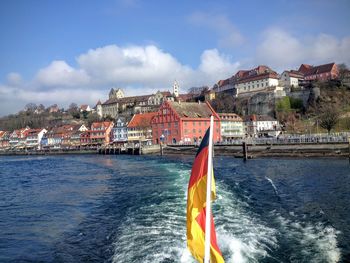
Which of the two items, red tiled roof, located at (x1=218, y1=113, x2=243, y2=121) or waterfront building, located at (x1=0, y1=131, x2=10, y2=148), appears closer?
red tiled roof, located at (x1=218, y1=113, x2=243, y2=121)

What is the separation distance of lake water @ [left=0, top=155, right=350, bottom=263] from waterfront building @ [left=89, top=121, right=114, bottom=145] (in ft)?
333

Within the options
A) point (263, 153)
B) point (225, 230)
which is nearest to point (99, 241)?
point (225, 230)

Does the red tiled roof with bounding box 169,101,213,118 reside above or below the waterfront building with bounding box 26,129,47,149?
above

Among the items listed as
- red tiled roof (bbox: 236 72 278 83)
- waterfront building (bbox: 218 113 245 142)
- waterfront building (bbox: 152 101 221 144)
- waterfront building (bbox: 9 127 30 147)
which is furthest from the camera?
waterfront building (bbox: 9 127 30 147)

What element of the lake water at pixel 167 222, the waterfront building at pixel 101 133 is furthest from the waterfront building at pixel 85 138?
the lake water at pixel 167 222

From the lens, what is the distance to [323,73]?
A: 131 metres

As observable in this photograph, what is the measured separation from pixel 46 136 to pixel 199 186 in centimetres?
16529

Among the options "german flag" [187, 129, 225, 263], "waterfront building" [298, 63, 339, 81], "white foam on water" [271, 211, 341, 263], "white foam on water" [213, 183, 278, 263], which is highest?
"waterfront building" [298, 63, 339, 81]

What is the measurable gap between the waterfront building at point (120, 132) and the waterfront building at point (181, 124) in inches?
941

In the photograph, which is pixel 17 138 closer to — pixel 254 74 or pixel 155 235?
pixel 254 74

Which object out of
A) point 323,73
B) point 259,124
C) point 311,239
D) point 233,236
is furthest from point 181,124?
point 311,239

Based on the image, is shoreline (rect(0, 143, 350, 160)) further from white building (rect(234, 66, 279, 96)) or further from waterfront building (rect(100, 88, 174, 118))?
waterfront building (rect(100, 88, 174, 118))

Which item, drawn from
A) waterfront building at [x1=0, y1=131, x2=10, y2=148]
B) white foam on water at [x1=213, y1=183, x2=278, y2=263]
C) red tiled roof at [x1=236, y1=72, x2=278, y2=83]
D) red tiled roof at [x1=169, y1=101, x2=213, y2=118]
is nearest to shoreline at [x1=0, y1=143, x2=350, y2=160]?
red tiled roof at [x1=169, y1=101, x2=213, y2=118]

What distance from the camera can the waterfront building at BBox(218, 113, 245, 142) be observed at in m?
106
